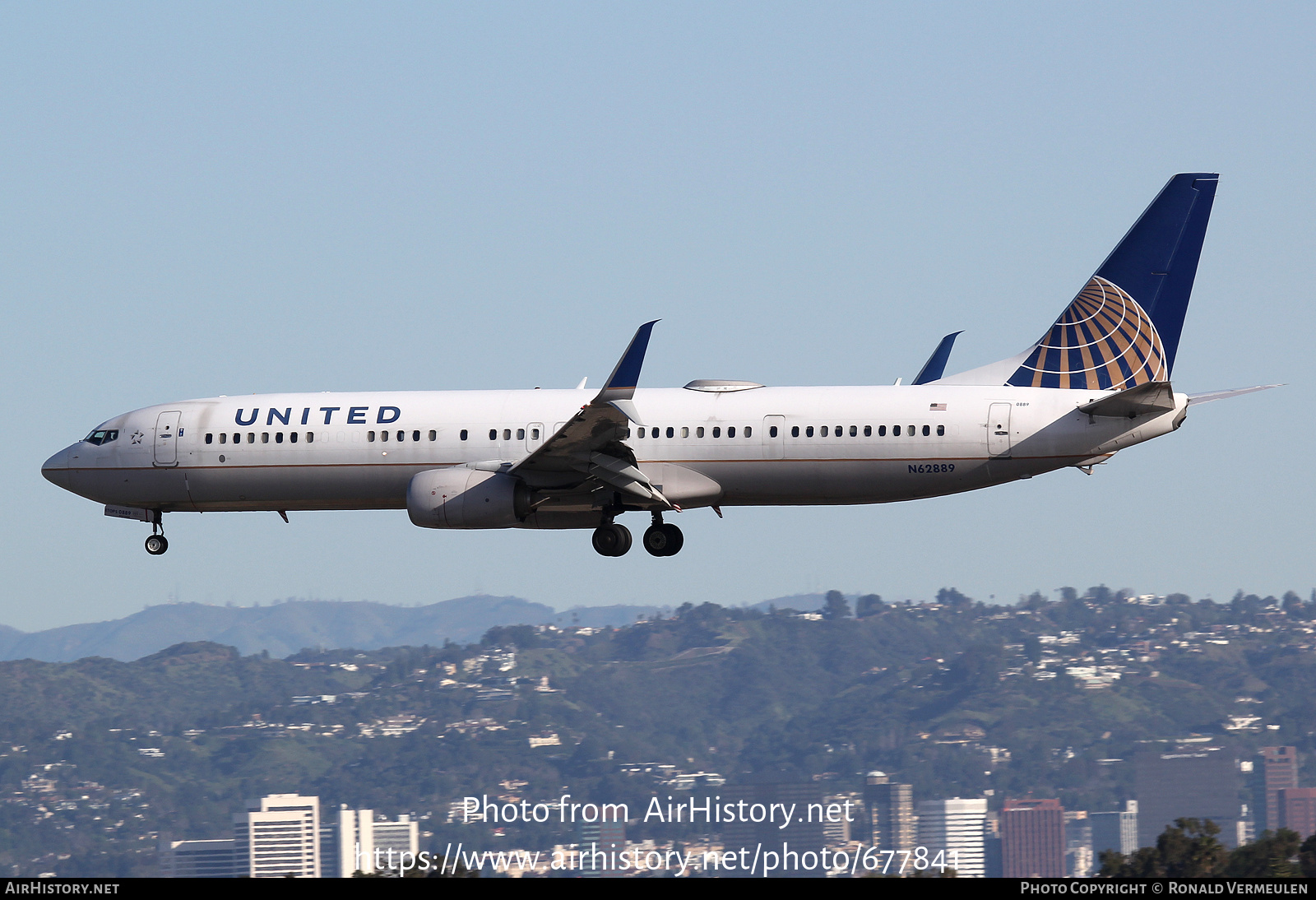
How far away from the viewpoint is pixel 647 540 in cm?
4494

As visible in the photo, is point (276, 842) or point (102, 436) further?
point (276, 842)

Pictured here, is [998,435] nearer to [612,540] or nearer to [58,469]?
[612,540]

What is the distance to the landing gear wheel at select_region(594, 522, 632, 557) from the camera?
43688 millimetres

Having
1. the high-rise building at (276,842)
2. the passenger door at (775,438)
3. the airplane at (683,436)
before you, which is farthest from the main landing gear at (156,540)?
the high-rise building at (276,842)

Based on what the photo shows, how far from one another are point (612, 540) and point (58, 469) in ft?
52.0

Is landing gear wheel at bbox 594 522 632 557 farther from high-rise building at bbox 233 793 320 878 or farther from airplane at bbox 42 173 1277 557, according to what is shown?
high-rise building at bbox 233 793 320 878

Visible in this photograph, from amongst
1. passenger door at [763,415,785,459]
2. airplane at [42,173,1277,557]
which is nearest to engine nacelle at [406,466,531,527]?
airplane at [42,173,1277,557]

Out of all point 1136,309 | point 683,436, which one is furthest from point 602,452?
point 1136,309

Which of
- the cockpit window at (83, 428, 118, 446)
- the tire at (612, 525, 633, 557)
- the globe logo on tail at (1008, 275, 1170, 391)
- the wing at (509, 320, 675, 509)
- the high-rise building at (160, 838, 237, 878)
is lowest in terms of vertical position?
the high-rise building at (160, 838, 237, 878)

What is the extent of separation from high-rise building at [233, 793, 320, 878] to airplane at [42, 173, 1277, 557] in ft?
386

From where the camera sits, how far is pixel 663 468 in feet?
140

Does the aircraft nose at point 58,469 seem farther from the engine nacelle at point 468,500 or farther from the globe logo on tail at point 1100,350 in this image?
the globe logo on tail at point 1100,350
